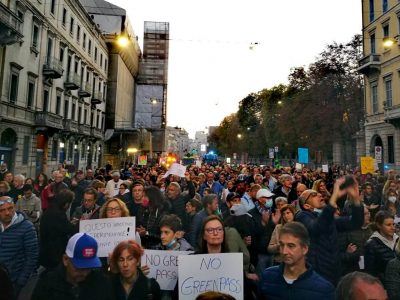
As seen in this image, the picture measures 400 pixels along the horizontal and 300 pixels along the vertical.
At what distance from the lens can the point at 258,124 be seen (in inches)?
2323

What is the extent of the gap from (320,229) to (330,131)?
3537 centimetres

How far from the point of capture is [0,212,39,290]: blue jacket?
393 centimetres

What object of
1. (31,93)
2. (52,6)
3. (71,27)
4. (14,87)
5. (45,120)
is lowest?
(45,120)

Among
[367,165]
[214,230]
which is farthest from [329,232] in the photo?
[367,165]

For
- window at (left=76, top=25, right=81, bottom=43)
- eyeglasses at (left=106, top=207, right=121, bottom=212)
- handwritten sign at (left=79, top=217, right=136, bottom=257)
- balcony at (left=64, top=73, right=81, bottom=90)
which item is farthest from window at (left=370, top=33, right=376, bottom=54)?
handwritten sign at (left=79, top=217, right=136, bottom=257)

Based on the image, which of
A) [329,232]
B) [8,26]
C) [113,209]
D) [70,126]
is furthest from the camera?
[70,126]

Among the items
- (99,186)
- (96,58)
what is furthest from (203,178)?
(96,58)

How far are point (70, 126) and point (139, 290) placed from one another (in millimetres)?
31416

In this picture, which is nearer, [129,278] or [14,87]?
Result: [129,278]

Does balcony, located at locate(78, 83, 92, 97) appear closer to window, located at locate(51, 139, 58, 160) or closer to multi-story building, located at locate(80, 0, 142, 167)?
window, located at locate(51, 139, 58, 160)

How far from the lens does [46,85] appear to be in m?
27.3

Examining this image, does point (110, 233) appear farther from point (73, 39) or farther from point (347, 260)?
point (73, 39)

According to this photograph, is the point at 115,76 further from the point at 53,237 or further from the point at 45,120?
the point at 53,237

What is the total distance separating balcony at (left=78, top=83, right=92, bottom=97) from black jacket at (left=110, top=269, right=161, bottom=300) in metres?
35.0
